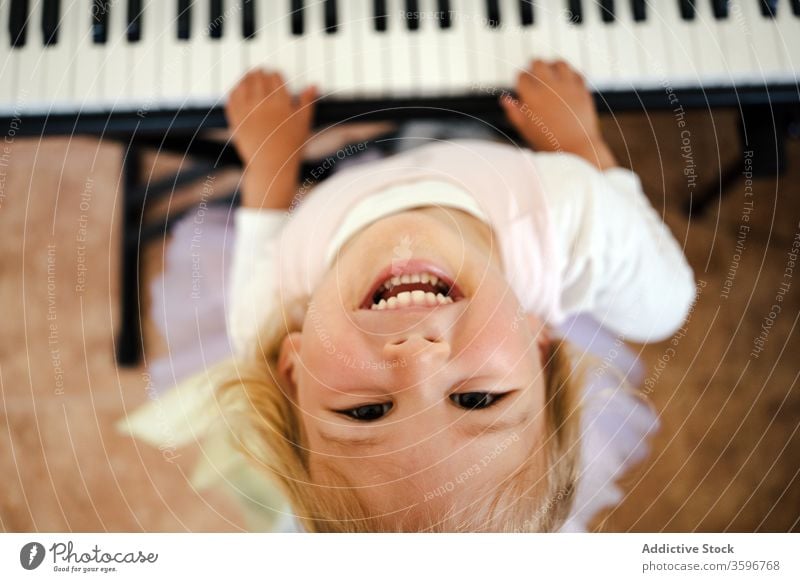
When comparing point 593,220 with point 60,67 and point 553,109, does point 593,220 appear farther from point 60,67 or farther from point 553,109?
point 60,67

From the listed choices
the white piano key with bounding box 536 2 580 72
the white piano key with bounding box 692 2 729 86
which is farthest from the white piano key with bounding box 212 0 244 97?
the white piano key with bounding box 692 2 729 86

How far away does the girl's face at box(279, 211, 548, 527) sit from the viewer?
462mm

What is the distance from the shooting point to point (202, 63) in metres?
0.50

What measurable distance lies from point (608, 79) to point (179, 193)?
0.33 metres

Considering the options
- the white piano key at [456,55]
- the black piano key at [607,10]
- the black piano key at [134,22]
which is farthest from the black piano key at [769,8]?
the black piano key at [134,22]

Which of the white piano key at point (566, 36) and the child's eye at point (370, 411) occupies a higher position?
the white piano key at point (566, 36)

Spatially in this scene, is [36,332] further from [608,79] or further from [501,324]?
[608,79]

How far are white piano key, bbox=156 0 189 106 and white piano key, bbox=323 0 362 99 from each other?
10 centimetres

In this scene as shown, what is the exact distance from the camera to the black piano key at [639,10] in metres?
0.51

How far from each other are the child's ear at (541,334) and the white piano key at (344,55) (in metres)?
0.20

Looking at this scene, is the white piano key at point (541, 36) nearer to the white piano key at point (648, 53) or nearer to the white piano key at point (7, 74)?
the white piano key at point (648, 53)

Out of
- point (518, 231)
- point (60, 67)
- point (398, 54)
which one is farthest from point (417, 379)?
point (60, 67)
